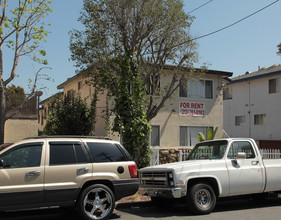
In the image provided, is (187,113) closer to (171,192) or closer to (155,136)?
(155,136)

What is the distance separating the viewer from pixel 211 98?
21.7 m

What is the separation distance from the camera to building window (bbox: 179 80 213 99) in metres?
20.8

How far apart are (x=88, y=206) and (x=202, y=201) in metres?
2.75

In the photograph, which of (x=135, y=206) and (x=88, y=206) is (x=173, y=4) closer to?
(x=135, y=206)

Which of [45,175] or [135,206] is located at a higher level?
[45,175]

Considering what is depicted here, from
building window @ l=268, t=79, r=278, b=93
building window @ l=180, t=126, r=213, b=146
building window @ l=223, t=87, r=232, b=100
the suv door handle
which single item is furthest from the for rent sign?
the suv door handle

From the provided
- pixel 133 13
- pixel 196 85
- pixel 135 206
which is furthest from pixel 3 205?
pixel 196 85

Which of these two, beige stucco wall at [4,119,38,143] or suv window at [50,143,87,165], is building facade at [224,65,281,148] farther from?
suv window at [50,143,87,165]

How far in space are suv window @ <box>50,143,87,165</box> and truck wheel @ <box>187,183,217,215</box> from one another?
2.64m

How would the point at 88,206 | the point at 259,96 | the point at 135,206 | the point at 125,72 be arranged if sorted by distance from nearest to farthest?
1. the point at 88,206
2. the point at 135,206
3. the point at 125,72
4. the point at 259,96

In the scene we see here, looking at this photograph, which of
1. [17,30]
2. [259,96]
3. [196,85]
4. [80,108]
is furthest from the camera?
[259,96]

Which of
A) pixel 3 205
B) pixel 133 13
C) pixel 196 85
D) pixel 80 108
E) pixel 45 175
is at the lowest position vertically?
pixel 3 205

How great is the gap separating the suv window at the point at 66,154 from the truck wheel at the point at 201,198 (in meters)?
2.64

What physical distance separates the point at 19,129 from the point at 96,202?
496 inches
